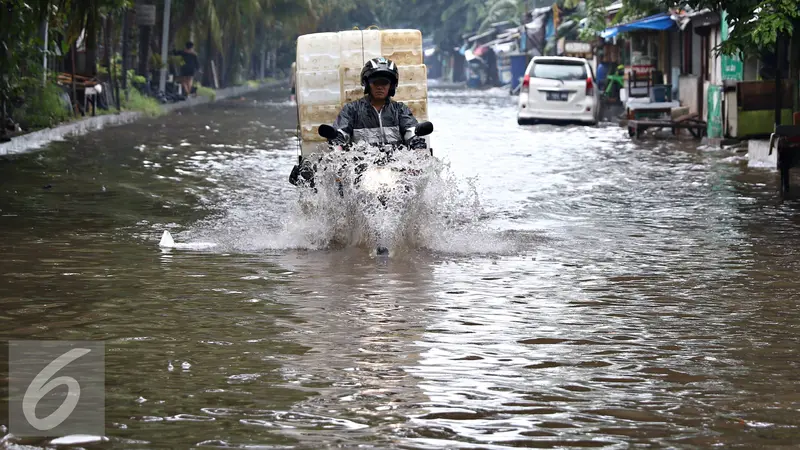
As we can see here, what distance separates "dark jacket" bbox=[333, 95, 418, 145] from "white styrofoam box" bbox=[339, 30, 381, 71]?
1.85 m

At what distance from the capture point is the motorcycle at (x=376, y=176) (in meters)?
11.5

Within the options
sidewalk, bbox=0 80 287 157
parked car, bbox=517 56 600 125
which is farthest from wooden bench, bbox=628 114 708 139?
sidewalk, bbox=0 80 287 157

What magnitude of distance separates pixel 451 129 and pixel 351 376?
2587cm

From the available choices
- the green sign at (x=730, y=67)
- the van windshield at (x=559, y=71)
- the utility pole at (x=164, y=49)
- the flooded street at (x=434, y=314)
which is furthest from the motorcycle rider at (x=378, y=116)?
the utility pole at (x=164, y=49)

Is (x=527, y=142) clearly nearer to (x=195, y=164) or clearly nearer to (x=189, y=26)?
(x=195, y=164)

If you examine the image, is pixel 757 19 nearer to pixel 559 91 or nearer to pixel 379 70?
pixel 379 70

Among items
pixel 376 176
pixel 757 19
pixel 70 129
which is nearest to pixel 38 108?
pixel 70 129

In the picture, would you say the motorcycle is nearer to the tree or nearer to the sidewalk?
the tree

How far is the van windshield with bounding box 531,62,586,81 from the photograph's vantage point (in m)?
33.1

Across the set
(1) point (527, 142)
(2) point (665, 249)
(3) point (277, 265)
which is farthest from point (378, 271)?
(1) point (527, 142)

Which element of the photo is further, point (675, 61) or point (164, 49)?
point (164, 49)

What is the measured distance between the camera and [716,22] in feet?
91.7

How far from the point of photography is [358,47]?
14086mm

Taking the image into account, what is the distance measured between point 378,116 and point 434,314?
3928 mm
